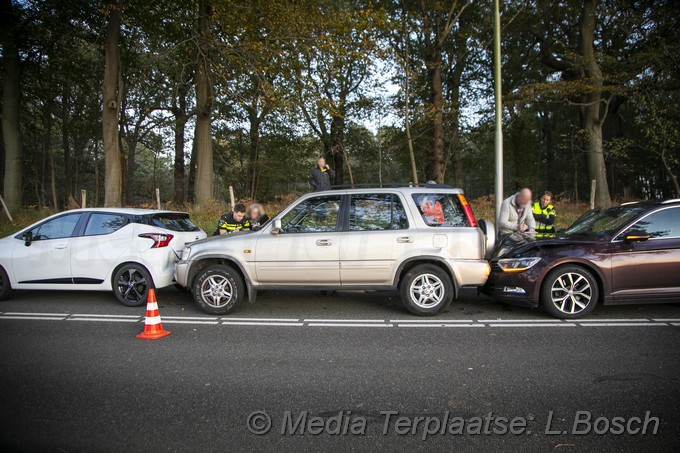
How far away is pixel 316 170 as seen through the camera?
32.3 feet

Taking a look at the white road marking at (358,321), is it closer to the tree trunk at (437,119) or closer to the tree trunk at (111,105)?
the tree trunk at (111,105)

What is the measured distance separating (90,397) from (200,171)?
14338 millimetres

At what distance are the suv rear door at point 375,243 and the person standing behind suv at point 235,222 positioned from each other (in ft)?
9.54

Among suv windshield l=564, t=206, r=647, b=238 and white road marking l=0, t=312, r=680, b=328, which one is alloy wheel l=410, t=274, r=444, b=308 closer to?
white road marking l=0, t=312, r=680, b=328

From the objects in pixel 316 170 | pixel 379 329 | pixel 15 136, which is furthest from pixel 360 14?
pixel 15 136

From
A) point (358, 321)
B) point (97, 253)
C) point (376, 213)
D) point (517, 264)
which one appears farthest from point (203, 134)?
point (517, 264)

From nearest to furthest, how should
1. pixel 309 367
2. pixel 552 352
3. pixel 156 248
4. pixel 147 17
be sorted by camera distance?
pixel 309 367
pixel 552 352
pixel 156 248
pixel 147 17

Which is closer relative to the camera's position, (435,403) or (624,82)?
(435,403)

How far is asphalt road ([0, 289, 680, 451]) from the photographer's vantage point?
2814 mm

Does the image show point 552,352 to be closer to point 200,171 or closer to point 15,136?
point 200,171

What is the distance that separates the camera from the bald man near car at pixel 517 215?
7715mm

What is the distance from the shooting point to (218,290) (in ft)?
19.9

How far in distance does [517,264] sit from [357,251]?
7.66 ft

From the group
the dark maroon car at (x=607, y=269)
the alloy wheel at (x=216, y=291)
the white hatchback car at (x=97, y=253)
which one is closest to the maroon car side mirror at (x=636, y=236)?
the dark maroon car at (x=607, y=269)
